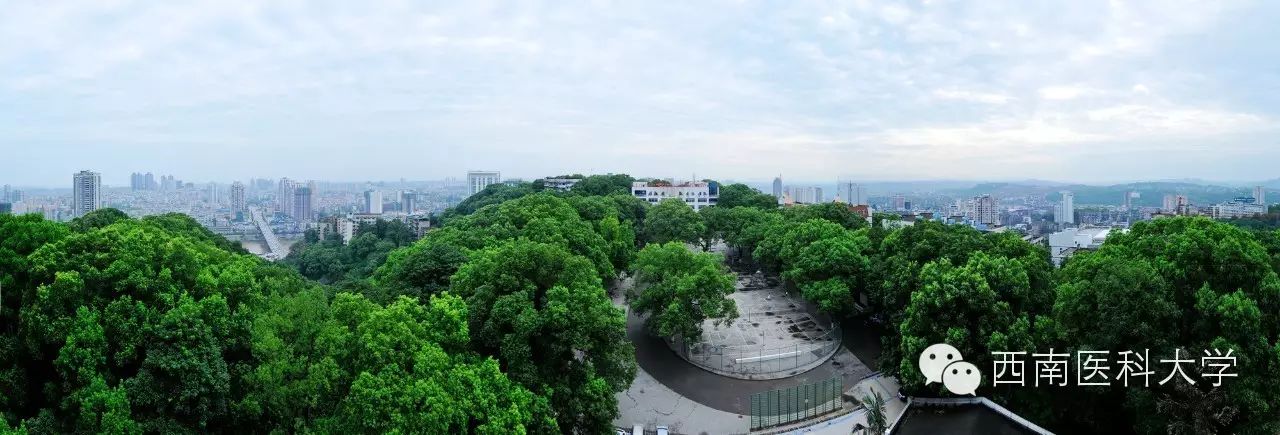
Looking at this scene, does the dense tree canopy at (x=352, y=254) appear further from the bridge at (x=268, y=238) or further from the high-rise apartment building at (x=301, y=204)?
the high-rise apartment building at (x=301, y=204)

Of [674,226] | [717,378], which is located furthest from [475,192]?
[717,378]

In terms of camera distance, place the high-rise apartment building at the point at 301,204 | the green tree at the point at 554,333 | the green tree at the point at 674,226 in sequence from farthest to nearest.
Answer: the high-rise apartment building at the point at 301,204 < the green tree at the point at 674,226 < the green tree at the point at 554,333

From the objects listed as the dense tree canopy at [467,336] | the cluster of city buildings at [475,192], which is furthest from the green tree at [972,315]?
the cluster of city buildings at [475,192]

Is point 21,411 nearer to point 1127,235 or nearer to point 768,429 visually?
point 768,429

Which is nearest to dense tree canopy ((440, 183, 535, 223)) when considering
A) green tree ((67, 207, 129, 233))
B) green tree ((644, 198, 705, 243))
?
green tree ((644, 198, 705, 243))

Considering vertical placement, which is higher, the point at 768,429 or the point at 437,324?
the point at 437,324

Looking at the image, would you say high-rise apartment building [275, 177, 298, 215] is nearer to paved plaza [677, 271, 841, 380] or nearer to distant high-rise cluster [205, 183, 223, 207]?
distant high-rise cluster [205, 183, 223, 207]

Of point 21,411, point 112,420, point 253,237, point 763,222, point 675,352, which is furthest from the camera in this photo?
point 253,237

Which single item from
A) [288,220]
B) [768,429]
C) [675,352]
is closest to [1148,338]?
[768,429]
